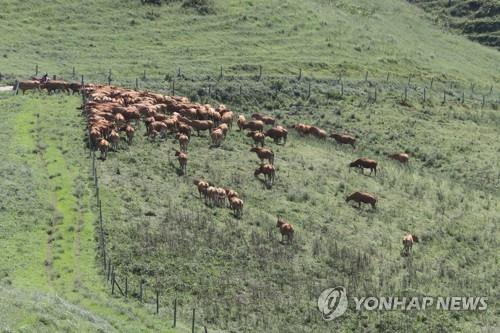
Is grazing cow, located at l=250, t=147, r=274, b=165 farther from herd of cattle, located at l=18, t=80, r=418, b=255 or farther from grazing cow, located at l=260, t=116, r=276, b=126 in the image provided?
grazing cow, located at l=260, t=116, r=276, b=126

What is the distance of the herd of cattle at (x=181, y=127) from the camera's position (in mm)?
40312

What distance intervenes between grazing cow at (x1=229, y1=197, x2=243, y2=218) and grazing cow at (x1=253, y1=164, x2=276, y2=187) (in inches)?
206

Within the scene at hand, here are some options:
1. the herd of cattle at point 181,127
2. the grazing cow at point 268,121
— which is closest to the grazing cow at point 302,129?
the herd of cattle at point 181,127

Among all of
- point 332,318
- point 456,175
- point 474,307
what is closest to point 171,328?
point 332,318

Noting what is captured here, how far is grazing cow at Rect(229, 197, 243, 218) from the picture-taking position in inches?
1487

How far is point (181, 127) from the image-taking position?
47844 mm

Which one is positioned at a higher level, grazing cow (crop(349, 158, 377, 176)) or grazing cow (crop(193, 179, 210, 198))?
grazing cow (crop(193, 179, 210, 198))

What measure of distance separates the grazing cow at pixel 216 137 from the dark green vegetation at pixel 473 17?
2677 inches

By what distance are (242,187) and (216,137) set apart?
7.18 m

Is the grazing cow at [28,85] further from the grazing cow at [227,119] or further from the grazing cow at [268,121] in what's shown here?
the grazing cow at [268,121]

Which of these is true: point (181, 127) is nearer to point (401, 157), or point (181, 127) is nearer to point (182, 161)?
point (182, 161)

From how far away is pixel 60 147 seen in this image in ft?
144

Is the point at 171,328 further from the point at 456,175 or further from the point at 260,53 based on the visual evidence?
the point at 260,53

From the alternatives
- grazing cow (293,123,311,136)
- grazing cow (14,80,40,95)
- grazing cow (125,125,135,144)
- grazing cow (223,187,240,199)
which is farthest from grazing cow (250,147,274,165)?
grazing cow (14,80,40,95)
